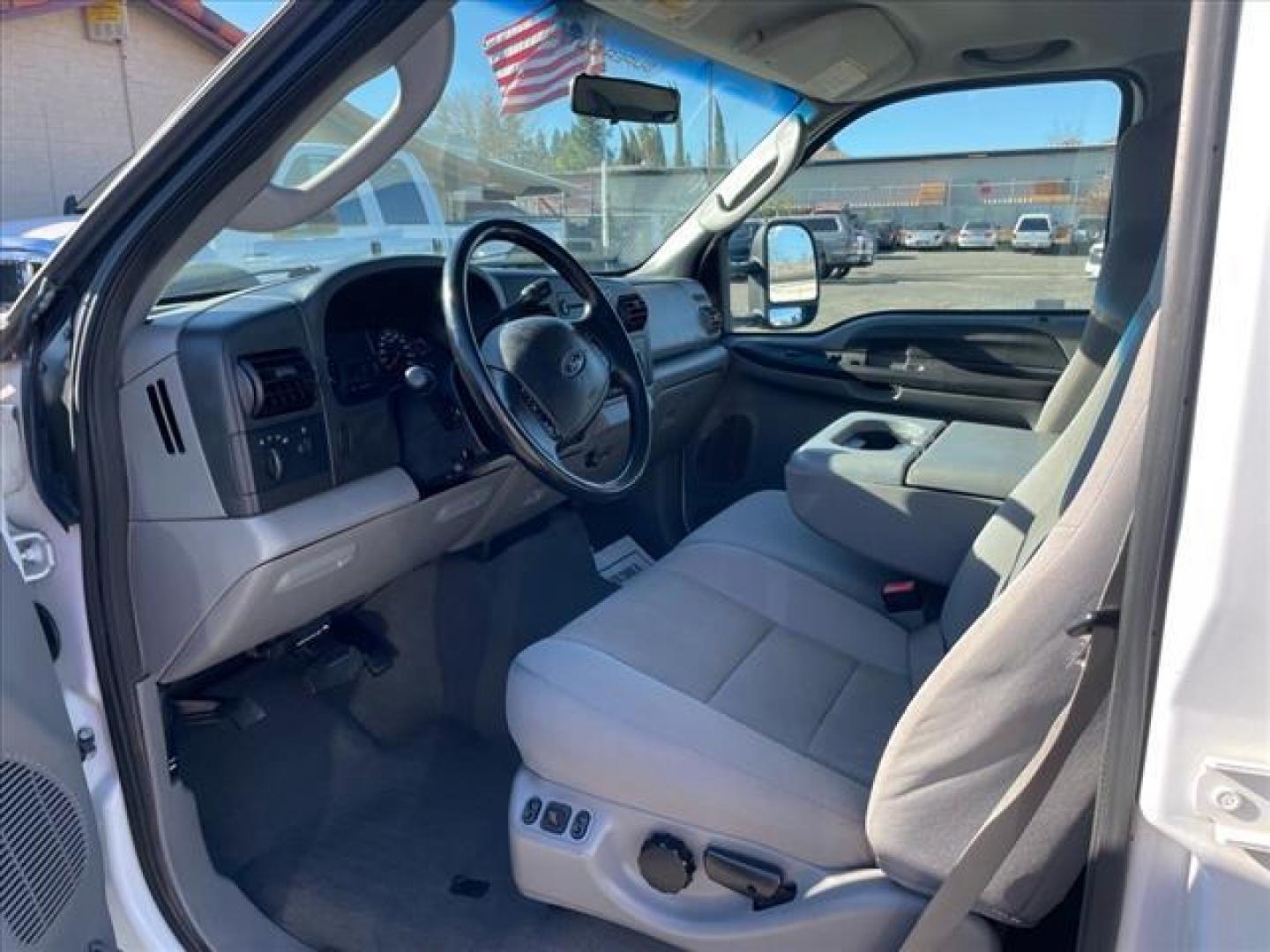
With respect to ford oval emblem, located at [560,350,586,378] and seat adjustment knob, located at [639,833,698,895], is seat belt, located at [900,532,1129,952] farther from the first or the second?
ford oval emblem, located at [560,350,586,378]

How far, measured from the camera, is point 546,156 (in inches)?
109

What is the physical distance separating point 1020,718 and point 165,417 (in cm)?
117

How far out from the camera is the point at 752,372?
3.18m

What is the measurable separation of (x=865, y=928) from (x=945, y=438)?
145 cm

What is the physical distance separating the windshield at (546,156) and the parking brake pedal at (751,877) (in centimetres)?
118

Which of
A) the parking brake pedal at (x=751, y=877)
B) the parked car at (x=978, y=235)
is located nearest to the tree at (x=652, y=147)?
the parked car at (x=978, y=235)

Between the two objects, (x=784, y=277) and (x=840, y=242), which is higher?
(x=840, y=242)

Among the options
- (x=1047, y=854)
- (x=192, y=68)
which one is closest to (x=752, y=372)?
(x=1047, y=854)

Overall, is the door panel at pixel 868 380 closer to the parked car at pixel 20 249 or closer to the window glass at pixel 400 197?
the window glass at pixel 400 197

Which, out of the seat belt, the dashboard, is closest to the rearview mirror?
the dashboard

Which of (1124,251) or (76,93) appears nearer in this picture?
(1124,251)

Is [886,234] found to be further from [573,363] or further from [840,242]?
[573,363]

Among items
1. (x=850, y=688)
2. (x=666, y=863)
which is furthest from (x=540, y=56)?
(x=666, y=863)

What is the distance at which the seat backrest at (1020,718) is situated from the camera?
1.00 metres
